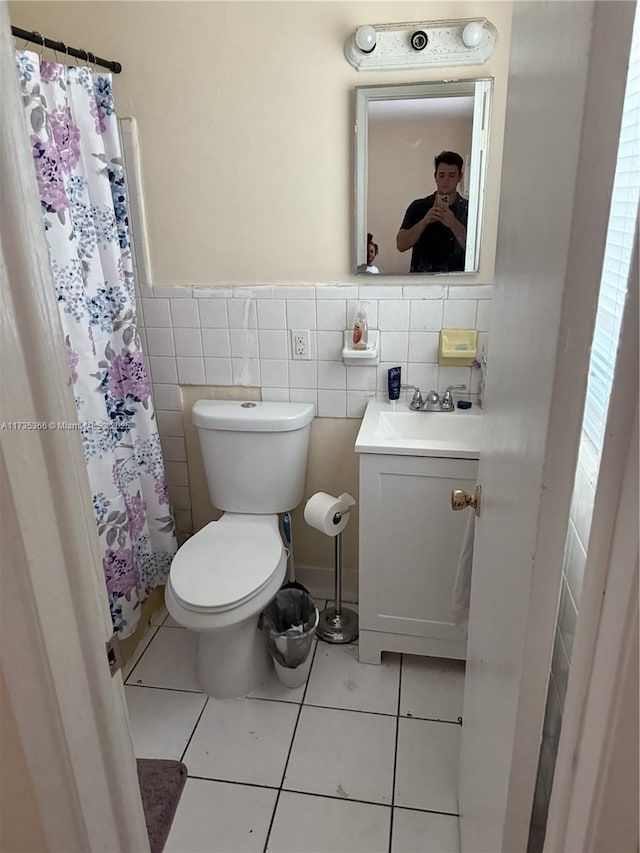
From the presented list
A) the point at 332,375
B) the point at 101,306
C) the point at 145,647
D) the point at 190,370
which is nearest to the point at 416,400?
the point at 332,375

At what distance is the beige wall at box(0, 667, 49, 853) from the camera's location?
614 millimetres

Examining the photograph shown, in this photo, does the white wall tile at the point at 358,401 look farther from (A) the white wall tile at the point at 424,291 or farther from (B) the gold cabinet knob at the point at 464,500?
(B) the gold cabinet knob at the point at 464,500

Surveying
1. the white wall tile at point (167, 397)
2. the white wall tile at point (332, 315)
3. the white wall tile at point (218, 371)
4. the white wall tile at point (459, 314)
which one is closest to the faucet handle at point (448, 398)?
the white wall tile at point (459, 314)

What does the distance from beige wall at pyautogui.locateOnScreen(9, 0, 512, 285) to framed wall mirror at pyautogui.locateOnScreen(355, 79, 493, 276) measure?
1.6 inches

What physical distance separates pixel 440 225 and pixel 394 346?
0.42 metres

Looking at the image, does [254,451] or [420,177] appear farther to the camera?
[254,451]

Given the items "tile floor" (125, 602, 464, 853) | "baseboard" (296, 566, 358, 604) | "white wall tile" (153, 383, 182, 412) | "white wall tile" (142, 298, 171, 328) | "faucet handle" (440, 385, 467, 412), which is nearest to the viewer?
"tile floor" (125, 602, 464, 853)

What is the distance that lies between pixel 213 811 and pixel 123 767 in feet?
2.97

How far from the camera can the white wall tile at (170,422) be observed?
2.21 metres

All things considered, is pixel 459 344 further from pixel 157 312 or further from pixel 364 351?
pixel 157 312

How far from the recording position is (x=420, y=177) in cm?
180

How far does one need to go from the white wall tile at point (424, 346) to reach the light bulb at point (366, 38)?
87 centimetres

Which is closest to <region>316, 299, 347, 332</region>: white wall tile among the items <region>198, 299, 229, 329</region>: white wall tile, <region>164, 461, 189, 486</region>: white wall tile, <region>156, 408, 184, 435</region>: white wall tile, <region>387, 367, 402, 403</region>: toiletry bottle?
<region>387, 367, 402, 403</region>: toiletry bottle

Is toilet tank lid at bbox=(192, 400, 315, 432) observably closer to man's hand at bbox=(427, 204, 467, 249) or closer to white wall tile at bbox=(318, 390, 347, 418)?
white wall tile at bbox=(318, 390, 347, 418)
